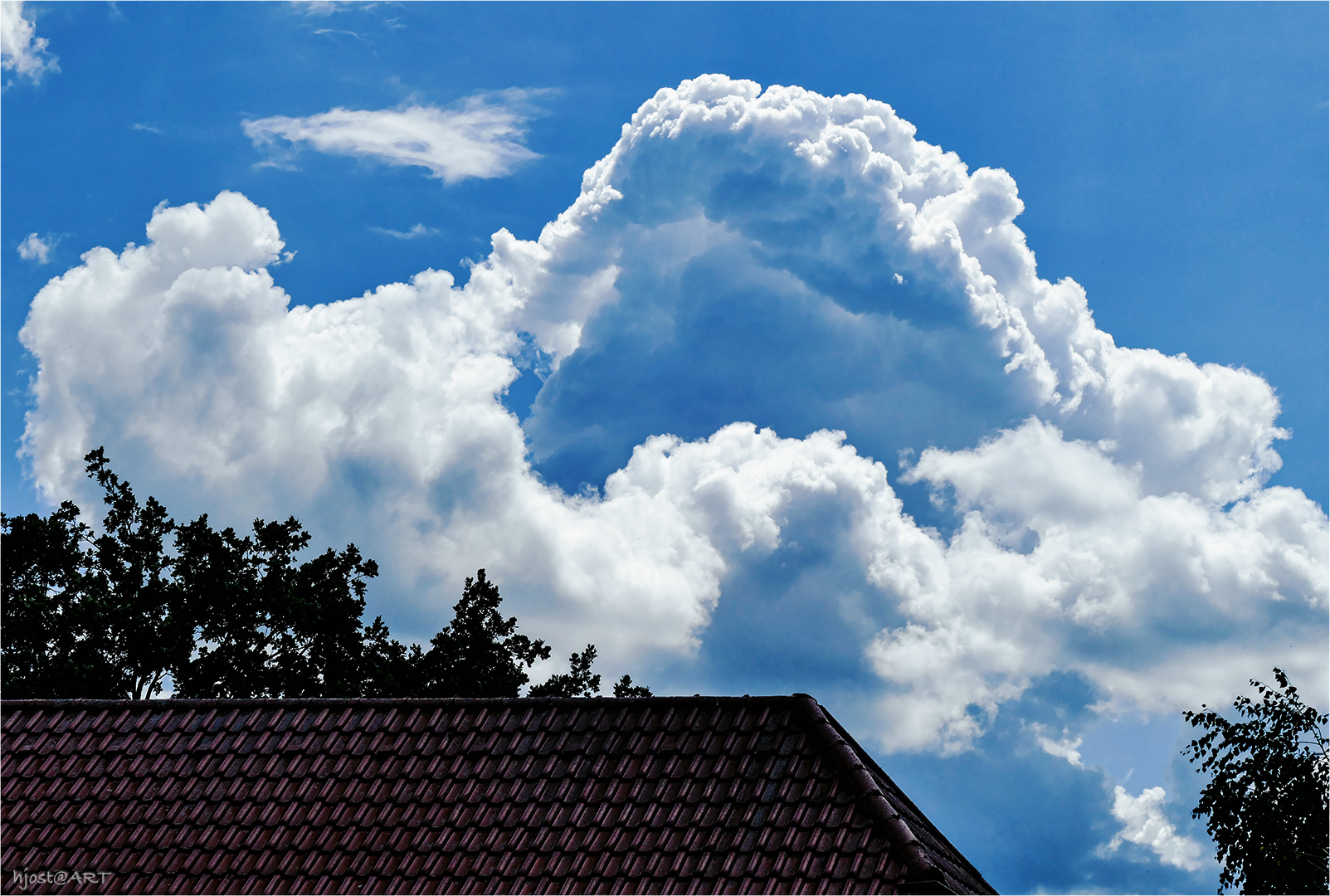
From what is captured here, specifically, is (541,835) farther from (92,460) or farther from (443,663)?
(92,460)

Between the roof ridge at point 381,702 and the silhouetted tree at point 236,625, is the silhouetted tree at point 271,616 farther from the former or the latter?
the roof ridge at point 381,702

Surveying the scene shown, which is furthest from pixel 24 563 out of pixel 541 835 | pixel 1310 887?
pixel 1310 887

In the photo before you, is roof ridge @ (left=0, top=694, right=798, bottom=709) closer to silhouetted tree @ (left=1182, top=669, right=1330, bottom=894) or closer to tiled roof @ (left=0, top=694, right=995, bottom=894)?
tiled roof @ (left=0, top=694, right=995, bottom=894)

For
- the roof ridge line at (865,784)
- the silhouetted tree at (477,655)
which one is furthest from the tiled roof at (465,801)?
the silhouetted tree at (477,655)

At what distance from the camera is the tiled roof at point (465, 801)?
10125 millimetres

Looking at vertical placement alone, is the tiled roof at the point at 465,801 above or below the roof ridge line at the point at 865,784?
below

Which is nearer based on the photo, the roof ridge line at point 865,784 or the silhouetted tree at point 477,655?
the roof ridge line at point 865,784

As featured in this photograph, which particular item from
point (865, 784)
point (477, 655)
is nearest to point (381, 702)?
point (865, 784)

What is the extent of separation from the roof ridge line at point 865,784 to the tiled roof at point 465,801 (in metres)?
0.02

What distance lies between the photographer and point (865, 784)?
1041cm

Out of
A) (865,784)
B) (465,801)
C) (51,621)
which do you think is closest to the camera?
(865,784)

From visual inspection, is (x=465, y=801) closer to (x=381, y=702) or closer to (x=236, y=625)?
(x=381, y=702)

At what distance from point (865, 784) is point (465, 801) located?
3977 millimetres

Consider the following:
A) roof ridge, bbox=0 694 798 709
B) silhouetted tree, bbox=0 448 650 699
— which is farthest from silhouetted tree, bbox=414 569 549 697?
roof ridge, bbox=0 694 798 709
